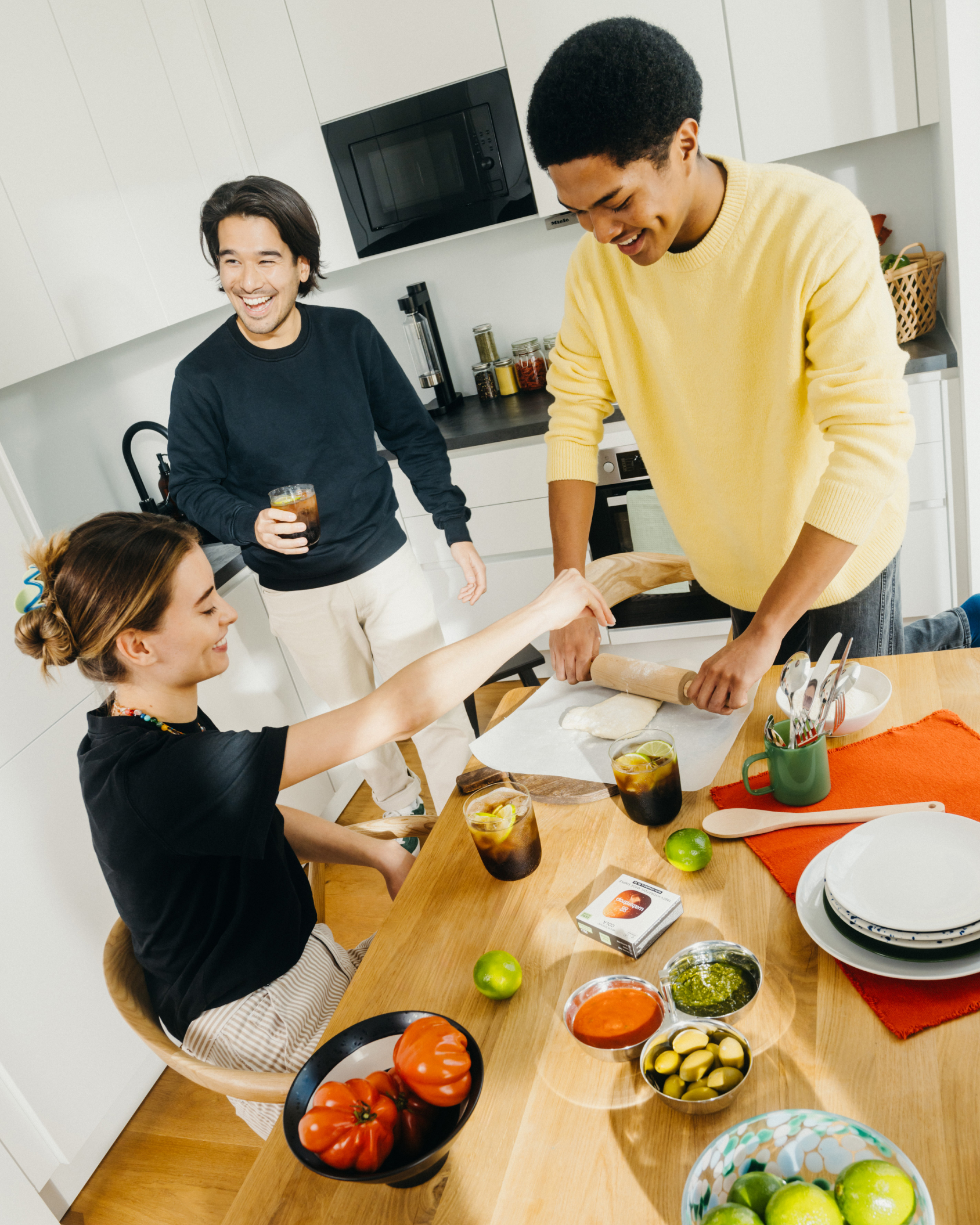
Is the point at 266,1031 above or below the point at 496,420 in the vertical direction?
below

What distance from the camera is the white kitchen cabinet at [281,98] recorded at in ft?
8.60

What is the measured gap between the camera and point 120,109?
233 centimetres

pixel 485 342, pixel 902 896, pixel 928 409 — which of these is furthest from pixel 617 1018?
pixel 485 342

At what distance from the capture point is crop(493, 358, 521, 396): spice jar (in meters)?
3.07

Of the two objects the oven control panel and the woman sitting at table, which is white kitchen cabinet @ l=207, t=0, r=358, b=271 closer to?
the oven control panel

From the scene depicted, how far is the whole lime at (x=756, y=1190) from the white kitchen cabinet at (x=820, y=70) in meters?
2.56

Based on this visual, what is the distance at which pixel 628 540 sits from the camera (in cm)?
274

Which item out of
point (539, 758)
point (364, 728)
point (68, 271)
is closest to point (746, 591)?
point (539, 758)

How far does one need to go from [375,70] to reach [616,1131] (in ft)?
9.28

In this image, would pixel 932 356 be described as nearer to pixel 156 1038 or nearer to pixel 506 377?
pixel 506 377

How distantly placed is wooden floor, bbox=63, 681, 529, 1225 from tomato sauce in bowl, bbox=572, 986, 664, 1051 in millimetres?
1164

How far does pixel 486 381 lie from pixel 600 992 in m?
2.57

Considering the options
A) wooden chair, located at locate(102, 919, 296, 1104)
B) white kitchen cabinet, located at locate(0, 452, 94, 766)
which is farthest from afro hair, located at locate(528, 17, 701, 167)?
white kitchen cabinet, located at locate(0, 452, 94, 766)

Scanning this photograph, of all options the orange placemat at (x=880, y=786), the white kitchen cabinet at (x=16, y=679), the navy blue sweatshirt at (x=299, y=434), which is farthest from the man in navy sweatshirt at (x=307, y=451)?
the orange placemat at (x=880, y=786)
